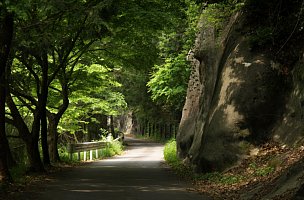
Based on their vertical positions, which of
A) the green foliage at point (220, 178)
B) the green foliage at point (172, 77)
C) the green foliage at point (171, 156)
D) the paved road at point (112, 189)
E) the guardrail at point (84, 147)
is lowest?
the green foliage at point (171, 156)

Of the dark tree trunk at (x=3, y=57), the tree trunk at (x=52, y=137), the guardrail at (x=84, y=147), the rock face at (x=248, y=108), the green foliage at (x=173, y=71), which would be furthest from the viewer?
the green foliage at (x=173, y=71)

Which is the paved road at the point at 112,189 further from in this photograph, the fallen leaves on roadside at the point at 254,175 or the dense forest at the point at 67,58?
the dense forest at the point at 67,58

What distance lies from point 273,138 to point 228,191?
Answer: 3.52 meters

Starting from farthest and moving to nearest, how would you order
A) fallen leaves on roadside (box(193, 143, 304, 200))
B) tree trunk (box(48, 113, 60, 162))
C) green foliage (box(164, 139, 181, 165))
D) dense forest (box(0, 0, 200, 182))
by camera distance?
green foliage (box(164, 139, 181, 165))
tree trunk (box(48, 113, 60, 162))
dense forest (box(0, 0, 200, 182))
fallen leaves on roadside (box(193, 143, 304, 200))

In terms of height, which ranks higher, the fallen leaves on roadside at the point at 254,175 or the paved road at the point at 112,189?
the fallen leaves on roadside at the point at 254,175

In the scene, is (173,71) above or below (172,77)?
above

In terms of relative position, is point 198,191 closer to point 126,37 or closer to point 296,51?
point 296,51

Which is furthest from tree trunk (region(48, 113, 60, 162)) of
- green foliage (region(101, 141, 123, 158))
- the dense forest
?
green foliage (region(101, 141, 123, 158))

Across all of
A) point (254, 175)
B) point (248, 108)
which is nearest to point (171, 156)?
point (248, 108)

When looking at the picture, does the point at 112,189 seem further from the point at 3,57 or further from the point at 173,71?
the point at 173,71

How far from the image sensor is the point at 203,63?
21.1 meters

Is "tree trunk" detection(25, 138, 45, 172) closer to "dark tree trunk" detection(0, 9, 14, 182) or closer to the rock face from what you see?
"dark tree trunk" detection(0, 9, 14, 182)

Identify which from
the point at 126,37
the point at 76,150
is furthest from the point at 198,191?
the point at 76,150

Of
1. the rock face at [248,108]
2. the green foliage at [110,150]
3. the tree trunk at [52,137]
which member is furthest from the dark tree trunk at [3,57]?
the green foliage at [110,150]
